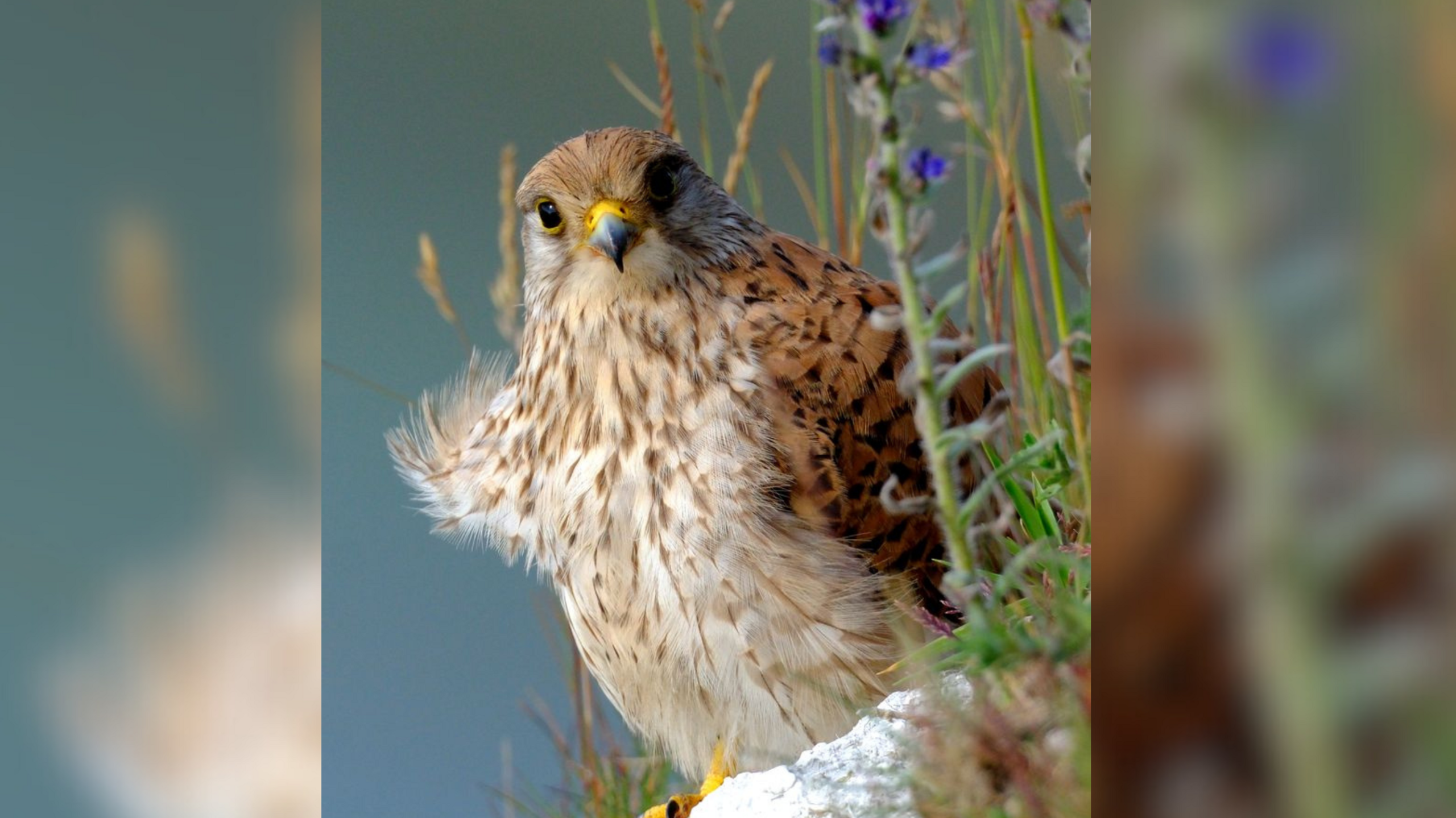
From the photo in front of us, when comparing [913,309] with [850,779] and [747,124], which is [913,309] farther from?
[747,124]

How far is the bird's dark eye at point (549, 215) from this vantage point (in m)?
1.65

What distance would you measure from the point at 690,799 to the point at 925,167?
1.06 meters

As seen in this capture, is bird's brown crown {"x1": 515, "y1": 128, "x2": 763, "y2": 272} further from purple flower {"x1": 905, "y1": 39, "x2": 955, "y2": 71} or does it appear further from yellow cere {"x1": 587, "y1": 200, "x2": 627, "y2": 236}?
purple flower {"x1": 905, "y1": 39, "x2": 955, "y2": 71}

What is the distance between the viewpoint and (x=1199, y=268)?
14.7 inches

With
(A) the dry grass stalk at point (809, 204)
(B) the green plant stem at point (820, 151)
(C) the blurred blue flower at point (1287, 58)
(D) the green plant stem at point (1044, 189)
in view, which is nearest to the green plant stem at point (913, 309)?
(D) the green plant stem at point (1044, 189)

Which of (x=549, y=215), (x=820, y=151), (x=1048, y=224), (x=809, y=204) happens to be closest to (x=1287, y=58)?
(x=1048, y=224)

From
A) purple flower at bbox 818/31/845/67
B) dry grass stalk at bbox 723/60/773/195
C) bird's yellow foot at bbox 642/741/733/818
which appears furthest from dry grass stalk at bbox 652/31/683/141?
purple flower at bbox 818/31/845/67

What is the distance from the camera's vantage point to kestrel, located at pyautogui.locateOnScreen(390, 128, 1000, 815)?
141 cm

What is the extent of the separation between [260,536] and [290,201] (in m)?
0.26

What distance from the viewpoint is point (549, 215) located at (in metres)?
1.67

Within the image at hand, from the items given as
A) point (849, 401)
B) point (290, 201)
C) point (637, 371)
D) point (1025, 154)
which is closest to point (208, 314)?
point (290, 201)

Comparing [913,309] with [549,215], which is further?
[549,215]

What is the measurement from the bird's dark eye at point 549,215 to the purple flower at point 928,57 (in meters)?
1.00

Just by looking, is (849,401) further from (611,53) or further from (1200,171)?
(611,53)
